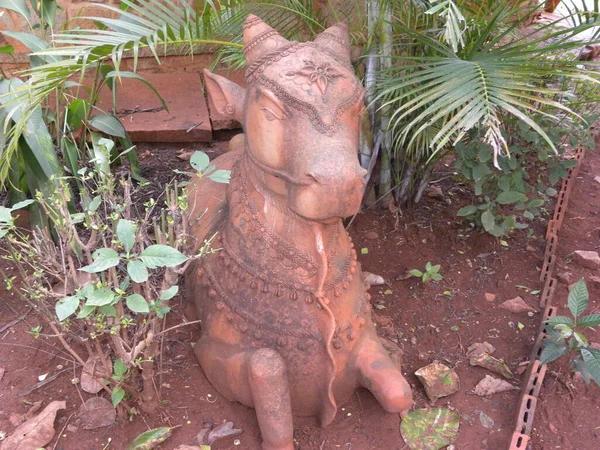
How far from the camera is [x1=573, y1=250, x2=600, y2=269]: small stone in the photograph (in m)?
2.69

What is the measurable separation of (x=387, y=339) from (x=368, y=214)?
0.93 metres

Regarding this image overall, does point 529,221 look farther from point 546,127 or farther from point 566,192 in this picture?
point 546,127

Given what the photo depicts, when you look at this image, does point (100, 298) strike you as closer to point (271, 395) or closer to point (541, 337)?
point (271, 395)

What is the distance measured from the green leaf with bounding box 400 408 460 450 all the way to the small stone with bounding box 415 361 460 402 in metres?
0.06

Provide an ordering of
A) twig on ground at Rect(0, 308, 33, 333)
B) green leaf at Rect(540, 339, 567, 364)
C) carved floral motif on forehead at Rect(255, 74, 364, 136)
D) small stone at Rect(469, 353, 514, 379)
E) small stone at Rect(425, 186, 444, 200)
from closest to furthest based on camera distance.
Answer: carved floral motif on forehead at Rect(255, 74, 364, 136), green leaf at Rect(540, 339, 567, 364), small stone at Rect(469, 353, 514, 379), twig on ground at Rect(0, 308, 33, 333), small stone at Rect(425, 186, 444, 200)

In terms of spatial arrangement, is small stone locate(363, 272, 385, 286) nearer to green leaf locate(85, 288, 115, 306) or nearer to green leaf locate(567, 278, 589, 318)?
green leaf locate(567, 278, 589, 318)

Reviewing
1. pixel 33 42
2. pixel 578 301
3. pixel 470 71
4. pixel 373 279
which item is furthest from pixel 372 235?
pixel 33 42

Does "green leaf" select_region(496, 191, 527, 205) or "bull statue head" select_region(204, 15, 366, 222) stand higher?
"bull statue head" select_region(204, 15, 366, 222)

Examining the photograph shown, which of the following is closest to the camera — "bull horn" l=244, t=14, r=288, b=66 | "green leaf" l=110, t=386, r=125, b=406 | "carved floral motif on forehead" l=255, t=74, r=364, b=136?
"carved floral motif on forehead" l=255, t=74, r=364, b=136

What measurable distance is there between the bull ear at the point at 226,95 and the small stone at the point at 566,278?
5.73 feet

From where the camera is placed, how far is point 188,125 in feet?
12.0

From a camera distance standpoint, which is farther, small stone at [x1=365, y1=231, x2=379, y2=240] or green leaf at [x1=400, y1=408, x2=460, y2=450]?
small stone at [x1=365, y1=231, x2=379, y2=240]

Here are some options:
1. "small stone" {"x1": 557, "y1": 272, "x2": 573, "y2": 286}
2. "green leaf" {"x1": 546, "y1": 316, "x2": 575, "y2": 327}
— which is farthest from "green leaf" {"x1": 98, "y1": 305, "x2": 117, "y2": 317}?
"small stone" {"x1": 557, "y1": 272, "x2": 573, "y2": 286}

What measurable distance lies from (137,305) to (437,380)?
1162 mm
